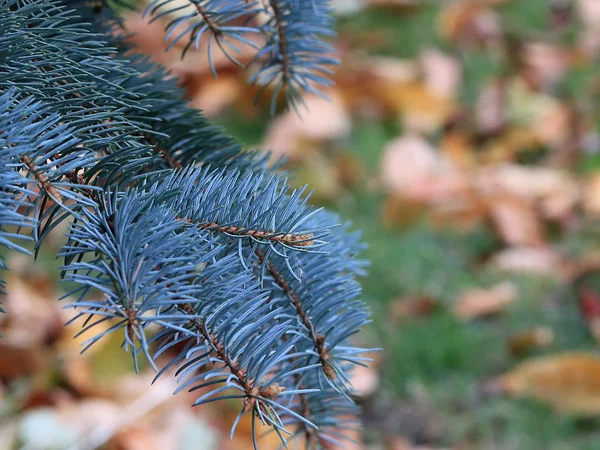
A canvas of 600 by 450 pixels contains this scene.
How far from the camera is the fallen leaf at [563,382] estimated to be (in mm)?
1084

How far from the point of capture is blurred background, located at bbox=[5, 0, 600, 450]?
110cm

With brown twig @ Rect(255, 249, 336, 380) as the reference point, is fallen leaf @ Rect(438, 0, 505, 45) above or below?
above

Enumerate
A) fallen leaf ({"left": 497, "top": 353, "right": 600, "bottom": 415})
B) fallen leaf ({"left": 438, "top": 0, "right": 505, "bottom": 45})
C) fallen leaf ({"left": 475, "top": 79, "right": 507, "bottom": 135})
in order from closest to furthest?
fallen leaf ({"left": 497, "top": 353, "right": 600, "bottom": 415}) < fallen leaf ({"left": 475, "top": 79, "right": 507, "bottom": 135}) < fallen leaf ({"left": 438, "top": 0, "right": 505, "bottom": 45})

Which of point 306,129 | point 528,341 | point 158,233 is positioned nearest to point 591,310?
point 528,341

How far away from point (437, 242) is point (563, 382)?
542 mm

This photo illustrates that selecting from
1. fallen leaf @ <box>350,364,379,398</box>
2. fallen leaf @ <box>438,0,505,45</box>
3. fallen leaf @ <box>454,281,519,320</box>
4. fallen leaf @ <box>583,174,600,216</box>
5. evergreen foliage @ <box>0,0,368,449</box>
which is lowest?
fallen leaf @ <box>350,364,379,398</box>

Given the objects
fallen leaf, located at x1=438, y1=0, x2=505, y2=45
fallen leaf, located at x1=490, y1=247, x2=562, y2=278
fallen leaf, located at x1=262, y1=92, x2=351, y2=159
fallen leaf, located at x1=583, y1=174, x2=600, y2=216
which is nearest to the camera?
fallen leaf, located at x1=490, y1=247, x2=562, y2=278

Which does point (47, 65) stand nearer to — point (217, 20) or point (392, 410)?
point (217, 20)

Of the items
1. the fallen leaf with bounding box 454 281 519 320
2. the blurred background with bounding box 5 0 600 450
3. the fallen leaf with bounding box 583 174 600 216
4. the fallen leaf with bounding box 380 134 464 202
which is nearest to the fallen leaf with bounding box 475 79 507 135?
the blurred background with bounding box 5 0 600 450

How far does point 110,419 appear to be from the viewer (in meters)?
1.08

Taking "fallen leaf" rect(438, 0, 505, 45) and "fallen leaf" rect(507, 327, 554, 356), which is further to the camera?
"fallen leaf" rect(438, 0, 505, 45)

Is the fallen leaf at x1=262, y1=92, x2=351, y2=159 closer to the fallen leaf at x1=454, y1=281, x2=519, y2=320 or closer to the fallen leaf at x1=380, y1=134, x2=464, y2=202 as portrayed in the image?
the fallen leaf at x1=380, y1=134, x2=464, y2=202

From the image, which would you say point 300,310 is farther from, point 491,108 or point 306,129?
point 491,108

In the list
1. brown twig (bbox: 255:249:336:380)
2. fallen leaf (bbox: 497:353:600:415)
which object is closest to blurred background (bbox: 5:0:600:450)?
fallen leaf (bbox: 497:353:600:415)
